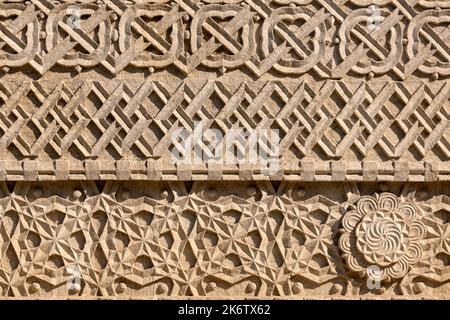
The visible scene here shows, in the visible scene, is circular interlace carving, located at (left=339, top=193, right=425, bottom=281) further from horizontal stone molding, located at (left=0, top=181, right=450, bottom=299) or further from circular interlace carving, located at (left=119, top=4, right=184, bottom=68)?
circular interlace carving, located at (left=119, top=4, right=184, bottom=68)

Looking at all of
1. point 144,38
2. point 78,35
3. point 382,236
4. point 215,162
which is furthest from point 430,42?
point 78,35

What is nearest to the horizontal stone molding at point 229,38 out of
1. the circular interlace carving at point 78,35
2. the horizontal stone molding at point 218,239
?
the circular interlace carving at point 78,35

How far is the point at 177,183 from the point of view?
4469 millimetres

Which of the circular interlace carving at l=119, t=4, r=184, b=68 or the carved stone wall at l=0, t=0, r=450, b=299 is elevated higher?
the circular interlace carving at l=119, t=4, r=184, b=68

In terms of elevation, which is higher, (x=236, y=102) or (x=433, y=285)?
(x=236, y=102)

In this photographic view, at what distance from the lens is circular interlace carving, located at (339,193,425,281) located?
4488 millimetres

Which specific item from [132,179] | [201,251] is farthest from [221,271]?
[132,179]

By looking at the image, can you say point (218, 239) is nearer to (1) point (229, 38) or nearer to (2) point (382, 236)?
(2) point (382, 236)

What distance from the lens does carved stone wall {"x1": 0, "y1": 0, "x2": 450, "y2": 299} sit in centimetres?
445

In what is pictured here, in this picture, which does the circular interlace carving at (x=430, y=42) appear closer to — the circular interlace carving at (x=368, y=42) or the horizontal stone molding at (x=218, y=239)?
the circular interlace carving at (x=368, y=42)

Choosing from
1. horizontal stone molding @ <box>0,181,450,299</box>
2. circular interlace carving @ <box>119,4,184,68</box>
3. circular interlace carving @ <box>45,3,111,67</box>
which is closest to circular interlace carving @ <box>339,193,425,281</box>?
horizontal stone molding @ <box>0,181,450,299</box>

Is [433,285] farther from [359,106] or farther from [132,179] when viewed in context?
[132,179]

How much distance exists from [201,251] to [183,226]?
114 mm

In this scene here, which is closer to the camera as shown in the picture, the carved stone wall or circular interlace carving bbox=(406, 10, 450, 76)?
the carved stone wall
